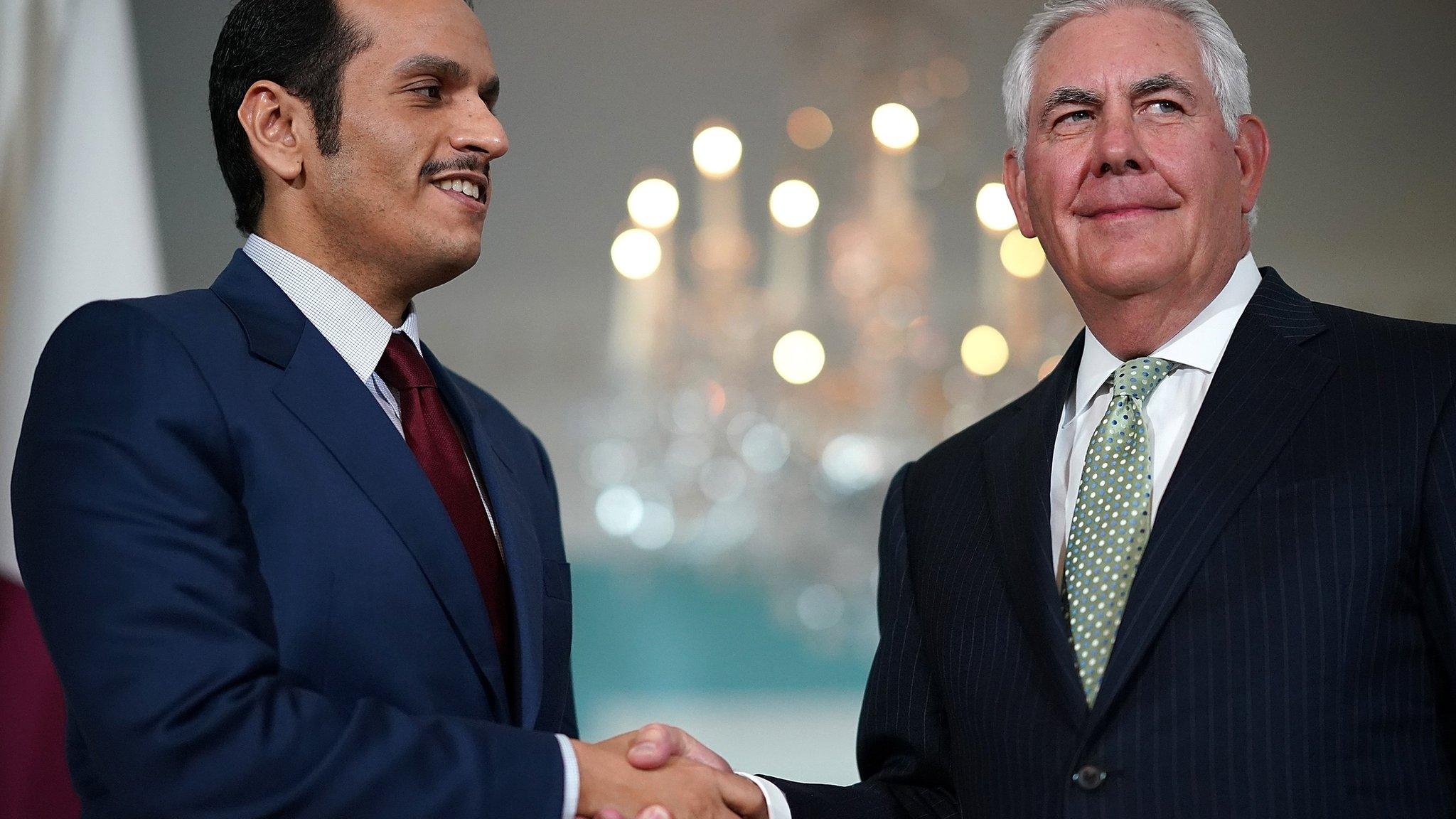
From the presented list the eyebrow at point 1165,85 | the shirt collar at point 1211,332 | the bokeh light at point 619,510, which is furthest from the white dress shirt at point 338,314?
the bokeh light at point 619,510

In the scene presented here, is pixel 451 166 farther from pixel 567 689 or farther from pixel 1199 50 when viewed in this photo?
pixel 1199 50

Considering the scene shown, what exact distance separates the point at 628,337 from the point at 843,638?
1296mm

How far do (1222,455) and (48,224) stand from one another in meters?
2.00

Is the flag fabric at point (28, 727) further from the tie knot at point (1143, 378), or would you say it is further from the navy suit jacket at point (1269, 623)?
the tie knot at point (1143, 378)

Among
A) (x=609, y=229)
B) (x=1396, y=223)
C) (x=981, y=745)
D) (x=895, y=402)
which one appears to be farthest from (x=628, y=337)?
(x=981, y=745)

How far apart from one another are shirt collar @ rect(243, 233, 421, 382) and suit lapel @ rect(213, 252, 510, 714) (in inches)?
2.0

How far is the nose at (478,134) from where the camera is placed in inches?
63.9

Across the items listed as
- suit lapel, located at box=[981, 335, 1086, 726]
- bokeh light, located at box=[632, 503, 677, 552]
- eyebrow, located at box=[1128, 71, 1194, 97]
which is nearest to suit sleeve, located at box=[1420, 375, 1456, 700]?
suit lapel, located at box=[981, 335, 1086, 726]

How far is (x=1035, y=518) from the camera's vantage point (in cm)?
160

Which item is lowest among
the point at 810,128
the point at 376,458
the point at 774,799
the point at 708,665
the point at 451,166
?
the point at 708,665

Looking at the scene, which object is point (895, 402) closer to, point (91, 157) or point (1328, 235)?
point (1328, 235)

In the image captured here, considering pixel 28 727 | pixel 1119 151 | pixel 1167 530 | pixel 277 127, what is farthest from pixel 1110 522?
pixel 28 727

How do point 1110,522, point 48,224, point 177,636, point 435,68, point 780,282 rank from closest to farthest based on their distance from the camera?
point 177,636, point 1110,522, point 435,68, point 48,224, point 780,282

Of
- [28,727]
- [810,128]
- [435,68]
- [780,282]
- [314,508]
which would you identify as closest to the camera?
[314,508]
